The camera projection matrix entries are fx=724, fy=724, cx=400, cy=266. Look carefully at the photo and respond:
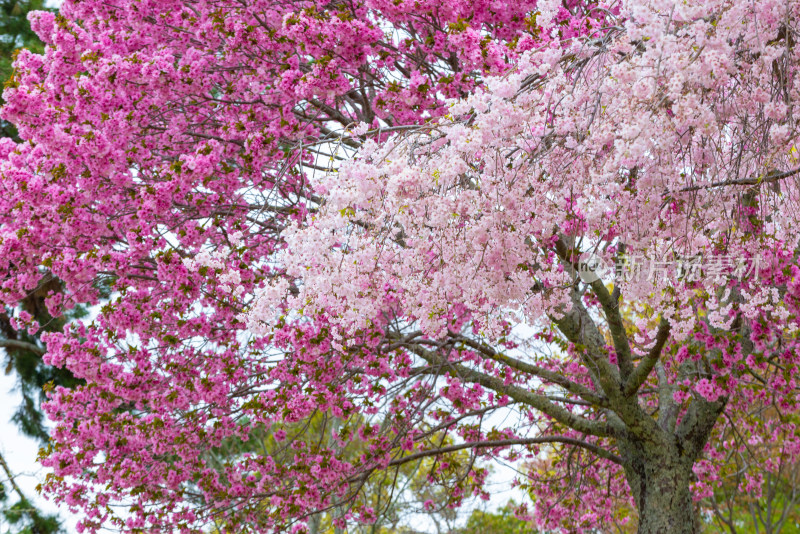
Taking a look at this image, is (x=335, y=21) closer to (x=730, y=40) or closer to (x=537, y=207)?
(x=537, y=207)

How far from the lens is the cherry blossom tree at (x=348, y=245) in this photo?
12.8ft

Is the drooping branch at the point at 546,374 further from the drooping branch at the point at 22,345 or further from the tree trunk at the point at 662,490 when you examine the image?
the drooping branch at the point at 22,345

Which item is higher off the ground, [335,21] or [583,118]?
[335,21]

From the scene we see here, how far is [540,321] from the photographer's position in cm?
502

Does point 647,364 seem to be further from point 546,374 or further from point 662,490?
point 662,490

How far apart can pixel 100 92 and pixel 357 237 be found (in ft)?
10.1

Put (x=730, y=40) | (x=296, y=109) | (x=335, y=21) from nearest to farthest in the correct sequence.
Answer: (x=730, y=40) < (x=335, y=21) < (x=296, y=109)

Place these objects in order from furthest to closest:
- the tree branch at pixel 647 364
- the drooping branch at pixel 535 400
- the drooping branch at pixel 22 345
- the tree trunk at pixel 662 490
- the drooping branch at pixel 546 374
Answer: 1. the drooping branch at pixel 22 345
2. the drooping branch at pixel 535 400
3. the drooping branch at pixel 546 374
4. the tree trunk at pixel 662 490
5. the tree branch at pixel 647 364

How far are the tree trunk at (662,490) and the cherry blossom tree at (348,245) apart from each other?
2 centimetres

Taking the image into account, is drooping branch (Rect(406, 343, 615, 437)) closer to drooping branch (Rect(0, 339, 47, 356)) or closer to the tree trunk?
the tree trunk

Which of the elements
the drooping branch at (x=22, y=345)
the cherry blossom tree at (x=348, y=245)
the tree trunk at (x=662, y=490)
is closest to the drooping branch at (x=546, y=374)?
the cherry blossom tree at (x=348, y=245)

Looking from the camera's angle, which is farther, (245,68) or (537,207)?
(245,68)

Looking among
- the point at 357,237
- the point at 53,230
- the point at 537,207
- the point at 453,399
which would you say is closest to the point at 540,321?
the point at 537,207

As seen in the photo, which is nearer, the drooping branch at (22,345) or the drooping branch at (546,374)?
the drooping branch at (546,374)
